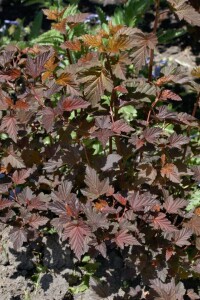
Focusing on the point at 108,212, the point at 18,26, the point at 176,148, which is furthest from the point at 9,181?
the point at 18,26

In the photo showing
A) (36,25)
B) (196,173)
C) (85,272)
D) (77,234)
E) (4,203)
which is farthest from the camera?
(36,25)

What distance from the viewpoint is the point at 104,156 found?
227cm

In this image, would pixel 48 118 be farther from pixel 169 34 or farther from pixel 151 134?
pixel 169 34

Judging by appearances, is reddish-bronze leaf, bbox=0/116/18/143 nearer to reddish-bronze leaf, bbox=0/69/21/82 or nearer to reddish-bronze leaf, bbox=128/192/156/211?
reddish-bronze leaf, bbox=0/69/21/82

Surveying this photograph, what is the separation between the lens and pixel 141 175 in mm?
2303

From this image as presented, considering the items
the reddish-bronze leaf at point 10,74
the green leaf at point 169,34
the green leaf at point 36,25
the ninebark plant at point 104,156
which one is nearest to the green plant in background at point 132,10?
the green leaf at point 169,34


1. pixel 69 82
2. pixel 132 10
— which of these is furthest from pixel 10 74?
pixel 132 10

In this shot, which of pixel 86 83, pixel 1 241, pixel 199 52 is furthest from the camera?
pixel 199 52

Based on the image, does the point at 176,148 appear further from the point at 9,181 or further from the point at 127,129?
the point at 9,181

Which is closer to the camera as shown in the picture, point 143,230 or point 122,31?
point 122,31

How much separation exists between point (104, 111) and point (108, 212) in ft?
1.56

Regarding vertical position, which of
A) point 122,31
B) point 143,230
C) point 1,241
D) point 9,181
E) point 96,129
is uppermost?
point 122,31

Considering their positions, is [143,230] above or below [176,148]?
below

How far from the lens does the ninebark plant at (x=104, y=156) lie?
2014 millimetres
